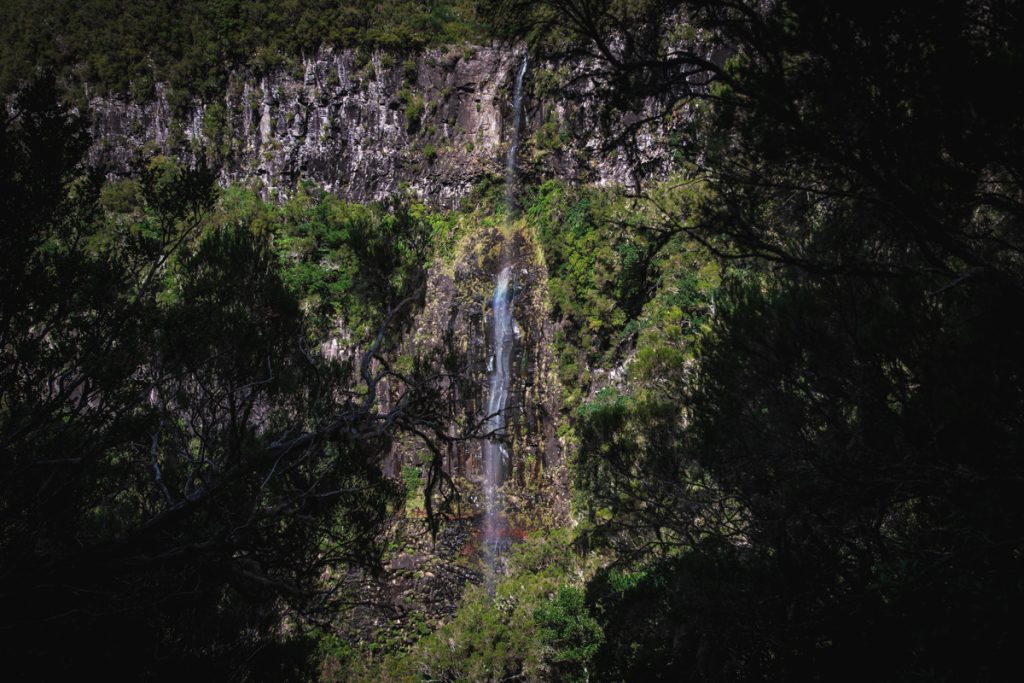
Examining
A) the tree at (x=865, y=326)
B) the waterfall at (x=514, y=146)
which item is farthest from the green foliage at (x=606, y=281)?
the tree at (x=865, y=326)

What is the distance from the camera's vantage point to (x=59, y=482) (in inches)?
160

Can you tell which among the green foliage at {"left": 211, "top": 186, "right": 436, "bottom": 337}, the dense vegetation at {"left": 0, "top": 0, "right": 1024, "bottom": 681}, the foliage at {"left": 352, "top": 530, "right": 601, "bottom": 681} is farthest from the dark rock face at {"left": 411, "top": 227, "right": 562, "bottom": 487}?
the dense vegetation at {"left": 0, "top": 0, "right": 1024, "bottom": 681}

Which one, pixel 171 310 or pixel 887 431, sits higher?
pixel 171 310

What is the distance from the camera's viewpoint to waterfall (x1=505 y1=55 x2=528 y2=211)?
50.2 feet

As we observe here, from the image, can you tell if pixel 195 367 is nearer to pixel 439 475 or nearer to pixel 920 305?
pixel 439 475

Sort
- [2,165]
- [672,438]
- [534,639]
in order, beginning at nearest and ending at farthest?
[2,165], [672,438], [534,639]

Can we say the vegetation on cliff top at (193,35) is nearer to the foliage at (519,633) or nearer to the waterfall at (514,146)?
the waterfall at (514,146)

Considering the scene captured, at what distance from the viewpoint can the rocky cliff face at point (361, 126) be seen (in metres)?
16.4

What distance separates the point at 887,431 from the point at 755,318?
158 cm

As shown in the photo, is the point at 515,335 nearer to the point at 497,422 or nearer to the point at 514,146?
the point at 497,422

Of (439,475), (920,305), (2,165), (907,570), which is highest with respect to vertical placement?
(2,165)

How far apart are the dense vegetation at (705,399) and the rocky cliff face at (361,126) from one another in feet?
34.3

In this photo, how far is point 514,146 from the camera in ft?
51.1

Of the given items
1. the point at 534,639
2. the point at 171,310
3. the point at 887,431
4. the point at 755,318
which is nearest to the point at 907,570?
the point at 887,431
